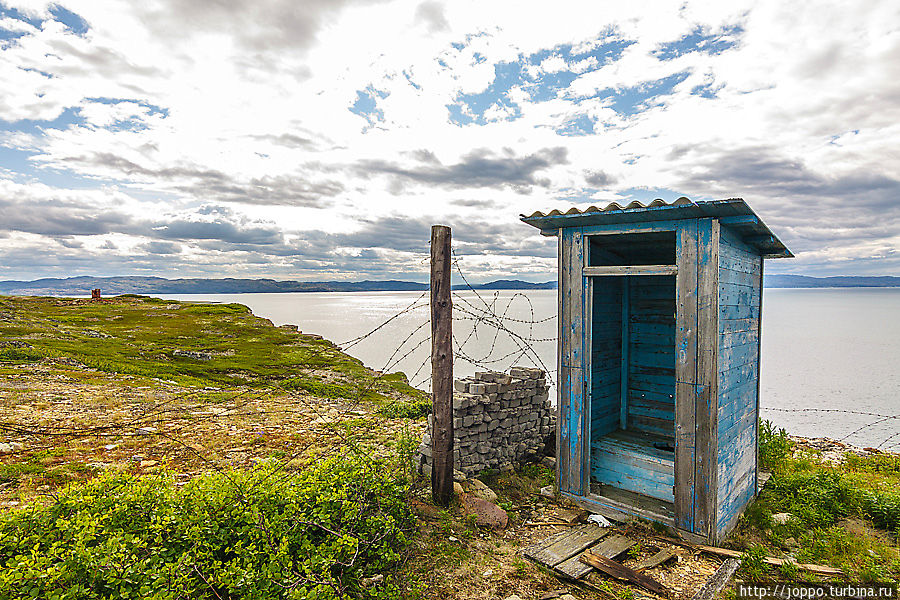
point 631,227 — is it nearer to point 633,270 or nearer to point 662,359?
point 633,270

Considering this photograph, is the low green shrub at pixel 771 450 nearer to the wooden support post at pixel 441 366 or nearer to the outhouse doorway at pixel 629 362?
the outhouse doorway at pixel 629 362

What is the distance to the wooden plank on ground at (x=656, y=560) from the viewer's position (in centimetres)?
525

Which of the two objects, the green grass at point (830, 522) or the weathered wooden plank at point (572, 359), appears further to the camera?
the weathered wooden plank at point (572, 359)

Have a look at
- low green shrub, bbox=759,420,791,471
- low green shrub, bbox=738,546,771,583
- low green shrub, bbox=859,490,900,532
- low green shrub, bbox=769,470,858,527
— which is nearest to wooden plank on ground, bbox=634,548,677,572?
low green shrub, bbox=738,546,771,583

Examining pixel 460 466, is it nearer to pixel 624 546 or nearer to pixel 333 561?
pixel 624 546

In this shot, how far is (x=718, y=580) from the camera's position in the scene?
4953mm

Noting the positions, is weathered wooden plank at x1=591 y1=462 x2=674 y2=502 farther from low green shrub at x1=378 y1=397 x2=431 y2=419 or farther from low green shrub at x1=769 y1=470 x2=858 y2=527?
low green shrub at x1=378 y1=397 x2=431 y2=419

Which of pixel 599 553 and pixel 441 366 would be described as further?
pixel 441 366

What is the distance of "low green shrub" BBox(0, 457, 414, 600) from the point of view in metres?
3.24

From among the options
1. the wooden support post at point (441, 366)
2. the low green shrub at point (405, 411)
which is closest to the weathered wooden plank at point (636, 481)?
the wooden support post at point (441, 366)

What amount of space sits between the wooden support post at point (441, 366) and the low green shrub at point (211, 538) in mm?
1217

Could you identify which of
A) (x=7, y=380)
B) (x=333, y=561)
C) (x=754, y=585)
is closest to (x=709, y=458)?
(x=754, y=585)

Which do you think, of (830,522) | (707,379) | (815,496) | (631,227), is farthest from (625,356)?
(830,522)

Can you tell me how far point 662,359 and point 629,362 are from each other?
563 millimetres
